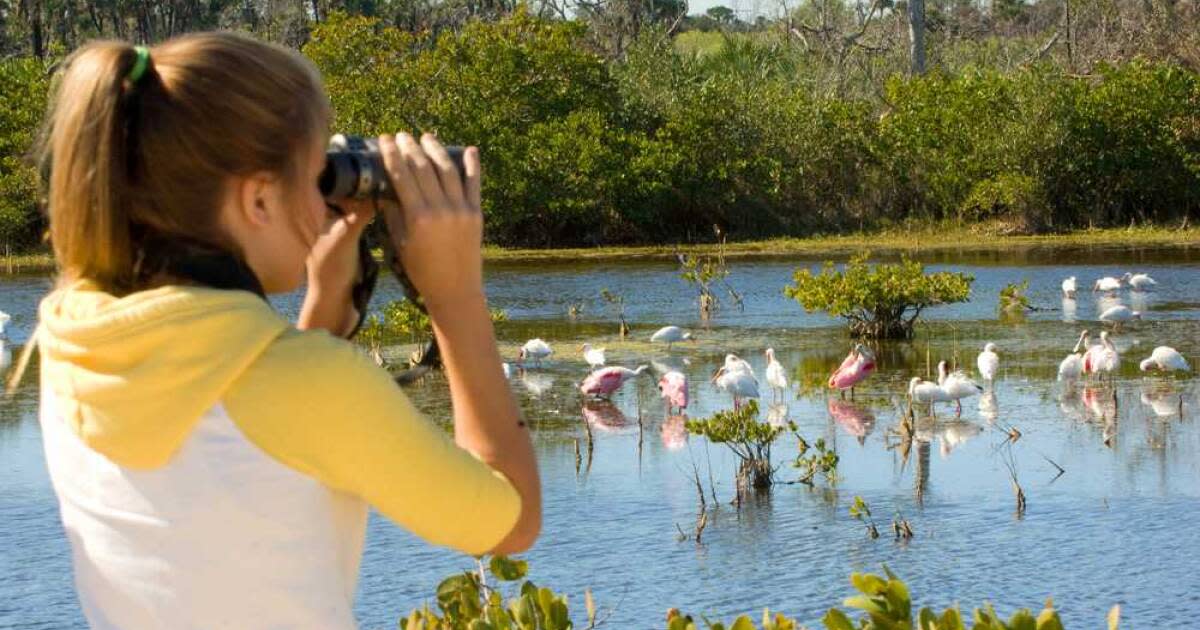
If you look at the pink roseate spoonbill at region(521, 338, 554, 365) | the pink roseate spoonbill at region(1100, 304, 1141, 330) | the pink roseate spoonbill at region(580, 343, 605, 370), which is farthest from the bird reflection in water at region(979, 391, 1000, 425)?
the pink roseate spoonbill at region(1100, 304, 1141, 330)

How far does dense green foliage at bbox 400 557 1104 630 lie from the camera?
2676mm

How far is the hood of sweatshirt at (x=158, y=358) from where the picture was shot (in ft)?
4.32

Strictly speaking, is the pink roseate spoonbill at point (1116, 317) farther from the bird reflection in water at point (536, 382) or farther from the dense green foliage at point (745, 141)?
the dense green foliage at point (745, 141)

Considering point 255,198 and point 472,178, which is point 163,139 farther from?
point 472,178

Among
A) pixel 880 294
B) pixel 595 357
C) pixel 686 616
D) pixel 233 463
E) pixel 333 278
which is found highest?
pixel 333 278

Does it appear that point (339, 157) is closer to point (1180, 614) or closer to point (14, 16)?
point (1180, 614)

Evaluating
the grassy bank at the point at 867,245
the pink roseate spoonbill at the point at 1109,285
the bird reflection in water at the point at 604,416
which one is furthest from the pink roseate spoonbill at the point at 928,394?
the grassy bank at the point at 867,245

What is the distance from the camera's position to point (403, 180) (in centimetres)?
142

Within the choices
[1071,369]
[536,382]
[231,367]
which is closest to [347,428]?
[231,367]

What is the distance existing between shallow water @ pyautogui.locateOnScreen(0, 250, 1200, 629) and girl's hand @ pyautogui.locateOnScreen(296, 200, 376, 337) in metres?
4.71

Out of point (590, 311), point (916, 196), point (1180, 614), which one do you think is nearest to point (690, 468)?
point (1180, 614)

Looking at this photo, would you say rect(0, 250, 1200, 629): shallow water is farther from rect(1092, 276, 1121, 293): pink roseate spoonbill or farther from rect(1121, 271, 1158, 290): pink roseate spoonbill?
rect(1121, 271, 1158, 290): pink roseate spoonbill

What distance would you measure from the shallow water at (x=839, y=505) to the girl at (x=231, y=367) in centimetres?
493

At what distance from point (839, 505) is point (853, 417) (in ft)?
8.25
